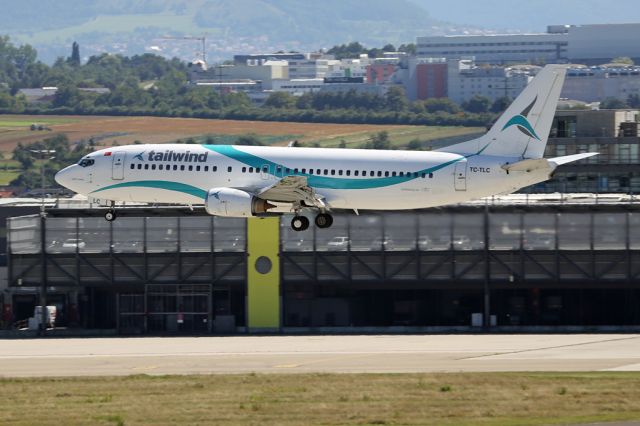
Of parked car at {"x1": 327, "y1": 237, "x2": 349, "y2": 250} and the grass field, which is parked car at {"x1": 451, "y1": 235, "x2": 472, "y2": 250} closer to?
parked car at {"x1": 327, "y1": 237, "x2": 349, "y2": 250}

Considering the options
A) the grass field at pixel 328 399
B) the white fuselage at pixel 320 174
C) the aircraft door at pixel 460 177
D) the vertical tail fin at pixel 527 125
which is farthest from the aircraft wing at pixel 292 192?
the grass field at pixel 328 399

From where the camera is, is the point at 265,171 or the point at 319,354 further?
the point at 265,171

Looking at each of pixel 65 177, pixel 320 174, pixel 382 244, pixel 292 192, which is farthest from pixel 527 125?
pixel 65 177

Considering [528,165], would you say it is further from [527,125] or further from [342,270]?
[342,270]

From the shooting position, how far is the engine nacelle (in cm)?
9156

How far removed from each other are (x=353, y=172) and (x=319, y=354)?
1223 cm

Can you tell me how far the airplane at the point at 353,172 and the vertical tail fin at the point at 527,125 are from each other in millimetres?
58

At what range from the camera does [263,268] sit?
10606cm

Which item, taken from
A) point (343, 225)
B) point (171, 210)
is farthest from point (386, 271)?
point (171, 210)

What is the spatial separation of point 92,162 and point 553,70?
28.3 m

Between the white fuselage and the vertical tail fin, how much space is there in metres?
0.86

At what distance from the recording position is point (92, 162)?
96.6m

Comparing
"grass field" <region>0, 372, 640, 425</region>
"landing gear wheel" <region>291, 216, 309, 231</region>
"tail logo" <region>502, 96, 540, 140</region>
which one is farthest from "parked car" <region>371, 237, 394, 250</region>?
"grass field" <region>0, 372, 640, 425</region>

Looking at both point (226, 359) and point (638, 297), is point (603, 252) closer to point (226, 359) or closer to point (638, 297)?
point (638, 297)
